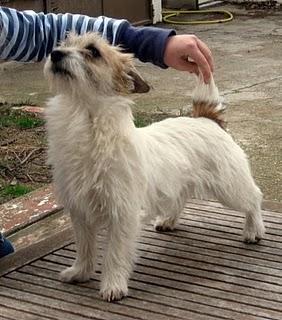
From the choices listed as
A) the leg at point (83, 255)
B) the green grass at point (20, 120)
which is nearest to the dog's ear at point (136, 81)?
the leg at point (83, 255)

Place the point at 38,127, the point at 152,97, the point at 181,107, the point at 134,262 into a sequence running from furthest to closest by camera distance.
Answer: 1. the point at 152,97
2. the point at 181,107
3. the point at 38,127
4. the point at 134,262

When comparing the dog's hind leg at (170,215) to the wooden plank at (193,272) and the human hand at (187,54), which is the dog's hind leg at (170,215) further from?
the human hand at (187,54)

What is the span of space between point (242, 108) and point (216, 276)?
3105 mm

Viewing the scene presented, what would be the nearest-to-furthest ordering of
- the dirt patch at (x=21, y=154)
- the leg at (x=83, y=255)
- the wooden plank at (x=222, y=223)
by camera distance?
the leg at (x=83, y=255) → the wooden plank at (x=222, y=223) → the dirt patch at (x=21, y=154)

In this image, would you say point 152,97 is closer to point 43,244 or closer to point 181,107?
point 181,107

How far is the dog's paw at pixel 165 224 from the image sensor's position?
325 cm

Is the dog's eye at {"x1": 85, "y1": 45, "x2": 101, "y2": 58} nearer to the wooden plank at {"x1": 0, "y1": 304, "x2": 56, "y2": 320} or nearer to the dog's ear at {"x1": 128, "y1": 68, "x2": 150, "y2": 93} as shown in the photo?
the dog's ear at {"x1": 128, "y1": 68, "x2": 150, "y2": 93}

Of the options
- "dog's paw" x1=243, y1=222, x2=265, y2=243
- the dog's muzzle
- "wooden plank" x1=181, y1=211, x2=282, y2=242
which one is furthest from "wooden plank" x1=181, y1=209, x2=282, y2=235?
the dog's muzzle

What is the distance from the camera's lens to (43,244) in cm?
315

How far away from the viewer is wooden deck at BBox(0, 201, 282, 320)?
2.57 metres

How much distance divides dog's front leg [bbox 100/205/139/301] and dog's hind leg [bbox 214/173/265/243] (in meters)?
0.53

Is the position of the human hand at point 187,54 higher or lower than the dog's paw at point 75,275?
higher

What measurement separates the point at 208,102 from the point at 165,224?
1.82 ft

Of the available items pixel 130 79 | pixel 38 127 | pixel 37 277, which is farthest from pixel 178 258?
pixel 38 127
